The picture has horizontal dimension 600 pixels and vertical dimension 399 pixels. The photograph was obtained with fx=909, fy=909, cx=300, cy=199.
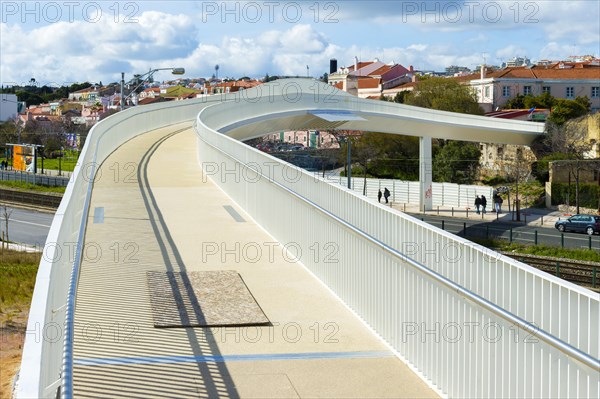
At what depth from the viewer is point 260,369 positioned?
9.50 meters

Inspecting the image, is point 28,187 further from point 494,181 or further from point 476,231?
point 476,231

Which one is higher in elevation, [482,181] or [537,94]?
[537,94]

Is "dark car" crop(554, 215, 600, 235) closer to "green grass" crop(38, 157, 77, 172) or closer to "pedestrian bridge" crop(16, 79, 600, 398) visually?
"pedestrian bridge" crop(16, 79, 600, 398)

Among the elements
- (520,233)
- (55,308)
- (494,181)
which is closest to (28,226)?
A: (494,181)

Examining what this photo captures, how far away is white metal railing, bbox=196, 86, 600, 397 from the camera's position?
6.66m

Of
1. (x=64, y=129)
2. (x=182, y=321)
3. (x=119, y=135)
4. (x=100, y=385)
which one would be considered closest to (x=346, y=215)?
(x=182, y=321)

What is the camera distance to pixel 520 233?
46062 millimetres

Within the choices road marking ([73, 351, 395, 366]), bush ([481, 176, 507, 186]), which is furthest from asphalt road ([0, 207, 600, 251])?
road marking ([73, 351, 395, 366])

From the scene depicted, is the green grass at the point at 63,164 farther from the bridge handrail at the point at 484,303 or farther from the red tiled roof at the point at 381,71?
the bridge handrail at the point at 484,303

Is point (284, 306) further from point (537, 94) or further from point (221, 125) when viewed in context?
point (537, 94)

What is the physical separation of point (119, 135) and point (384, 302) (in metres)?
24.8

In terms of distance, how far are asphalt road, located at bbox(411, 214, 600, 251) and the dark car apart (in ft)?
1.11

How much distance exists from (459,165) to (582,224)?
28810 mm

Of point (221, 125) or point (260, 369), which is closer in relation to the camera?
point (260, 369)
